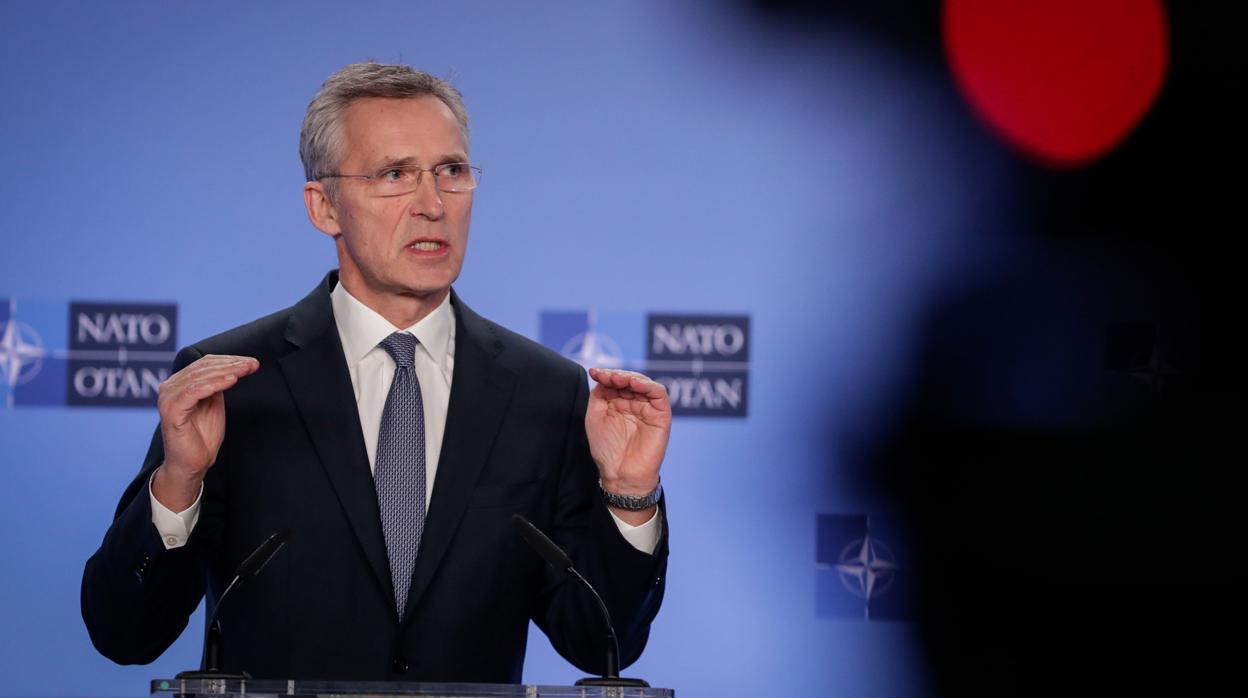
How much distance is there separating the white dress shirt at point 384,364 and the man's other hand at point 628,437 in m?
0.31

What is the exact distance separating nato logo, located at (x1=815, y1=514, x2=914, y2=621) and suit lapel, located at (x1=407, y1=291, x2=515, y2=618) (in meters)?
1.80

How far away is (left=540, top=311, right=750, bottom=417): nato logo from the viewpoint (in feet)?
13.3

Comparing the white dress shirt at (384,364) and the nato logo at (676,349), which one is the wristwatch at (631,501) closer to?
the white dress shirt at (384,364)

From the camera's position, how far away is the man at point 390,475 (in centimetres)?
230

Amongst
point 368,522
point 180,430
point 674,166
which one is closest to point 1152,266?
point 674,166

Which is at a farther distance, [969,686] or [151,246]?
[969,686]

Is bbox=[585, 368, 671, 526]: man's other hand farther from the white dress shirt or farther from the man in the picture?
the white dress shirt

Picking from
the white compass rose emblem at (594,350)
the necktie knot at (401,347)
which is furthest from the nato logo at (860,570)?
the necktie knot at (401,347)

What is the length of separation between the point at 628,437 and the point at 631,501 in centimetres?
11

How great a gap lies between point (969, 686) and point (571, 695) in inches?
108

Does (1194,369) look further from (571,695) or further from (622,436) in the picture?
(571,695)

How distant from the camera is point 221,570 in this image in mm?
2406

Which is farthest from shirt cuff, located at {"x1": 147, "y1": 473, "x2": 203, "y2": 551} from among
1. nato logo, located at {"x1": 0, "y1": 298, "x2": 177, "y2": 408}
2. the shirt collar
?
nato logo, located at {"x1": 0, "y1": 298, "x2": 177, "y2": 408}

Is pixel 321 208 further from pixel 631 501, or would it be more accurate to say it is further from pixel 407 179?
pixel 631 501
